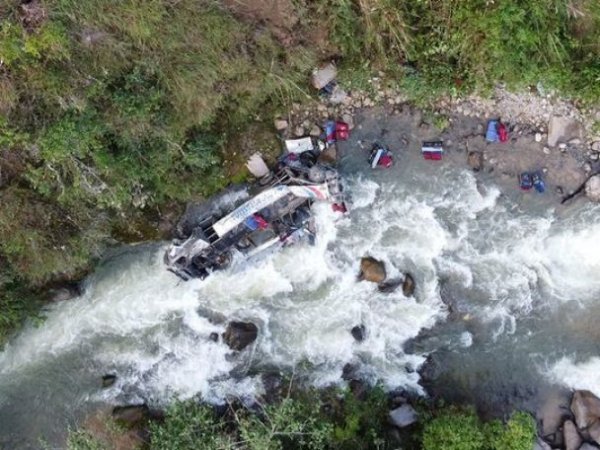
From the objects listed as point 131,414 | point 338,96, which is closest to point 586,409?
point 338,96

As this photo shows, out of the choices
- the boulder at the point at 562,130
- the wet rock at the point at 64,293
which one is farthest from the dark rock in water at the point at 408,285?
the wet rock at the point at 64,293

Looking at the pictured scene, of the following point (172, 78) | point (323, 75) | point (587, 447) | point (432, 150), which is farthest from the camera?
point (432, 150)

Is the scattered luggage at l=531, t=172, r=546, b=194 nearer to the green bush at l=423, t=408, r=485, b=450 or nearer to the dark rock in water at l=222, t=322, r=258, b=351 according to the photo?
the green bush at l=423, t=408, r=485, b=450

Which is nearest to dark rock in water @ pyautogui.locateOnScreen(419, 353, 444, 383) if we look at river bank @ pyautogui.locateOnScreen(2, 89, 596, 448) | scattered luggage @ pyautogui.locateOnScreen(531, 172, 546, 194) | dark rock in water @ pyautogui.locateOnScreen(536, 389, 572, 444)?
river bank @ pyautogui.locateOnScreen(2, 89, 596, 448)

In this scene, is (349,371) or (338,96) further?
(349,371)

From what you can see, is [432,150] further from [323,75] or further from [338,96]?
[323,75]

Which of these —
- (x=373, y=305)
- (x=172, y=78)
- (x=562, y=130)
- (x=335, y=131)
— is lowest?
(x=373, y=305)

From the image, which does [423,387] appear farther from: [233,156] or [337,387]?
[233,156]

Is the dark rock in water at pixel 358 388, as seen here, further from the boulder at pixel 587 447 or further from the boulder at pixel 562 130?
the boulder at pixel 562 130
